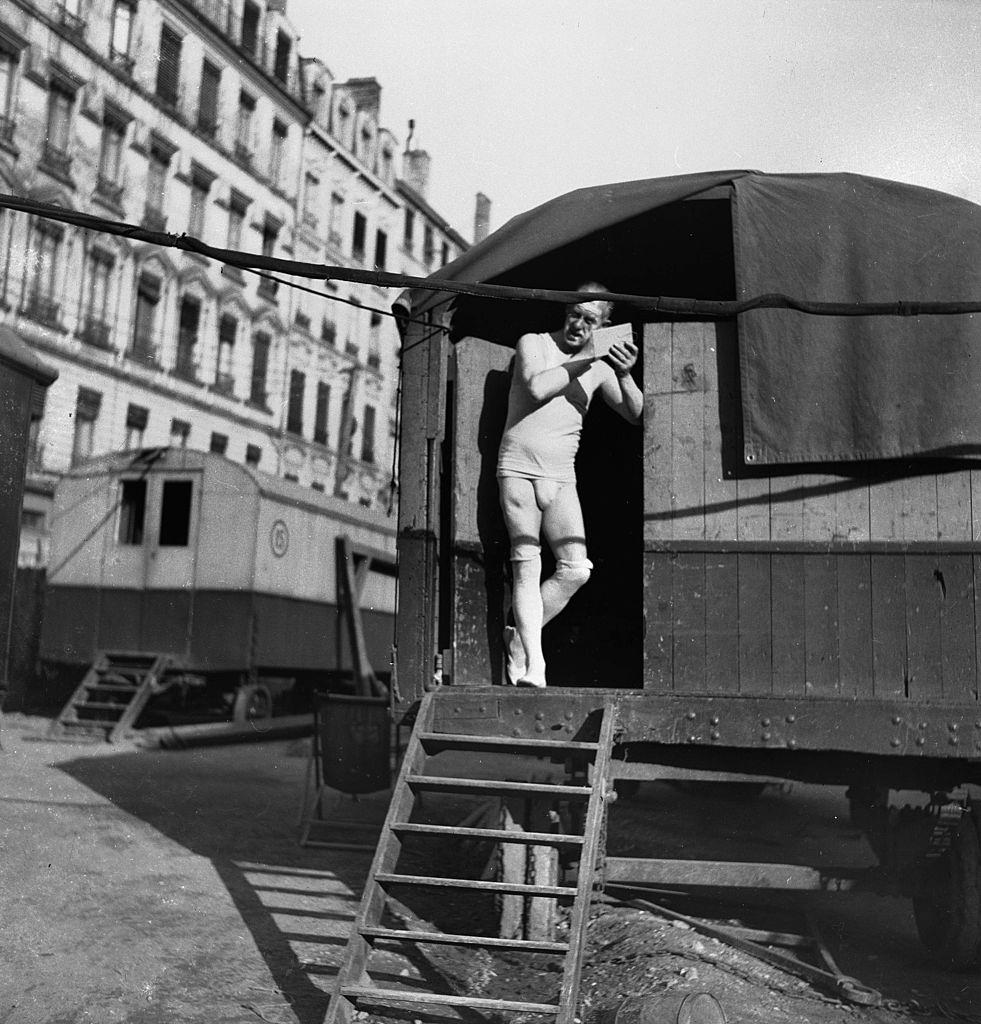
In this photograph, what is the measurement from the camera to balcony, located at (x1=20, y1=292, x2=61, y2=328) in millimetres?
24094

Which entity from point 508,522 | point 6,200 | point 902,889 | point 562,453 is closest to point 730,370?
point 562,453

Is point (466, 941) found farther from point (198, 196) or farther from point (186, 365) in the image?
point (198, 196)

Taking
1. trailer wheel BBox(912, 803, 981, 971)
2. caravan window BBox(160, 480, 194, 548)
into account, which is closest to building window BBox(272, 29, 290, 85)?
caravan window BBox(160, 480, 194, 548)

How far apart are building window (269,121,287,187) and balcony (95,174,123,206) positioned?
792cm

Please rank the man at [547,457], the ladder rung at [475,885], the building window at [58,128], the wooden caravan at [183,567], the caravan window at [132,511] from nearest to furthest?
the ladder rung at [475,885] → the man at [547,457] → the wooden caravan at [183,567] → the caravan window at [132,511] → the building window at [58,128]

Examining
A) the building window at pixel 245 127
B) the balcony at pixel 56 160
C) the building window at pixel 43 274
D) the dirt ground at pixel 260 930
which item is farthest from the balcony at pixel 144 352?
the dirt ground at pixel 260 930

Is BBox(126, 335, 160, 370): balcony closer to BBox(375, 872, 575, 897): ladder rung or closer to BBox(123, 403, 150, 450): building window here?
BBox(123, 403, 150, 450): building window

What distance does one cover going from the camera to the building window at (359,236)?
3912cm

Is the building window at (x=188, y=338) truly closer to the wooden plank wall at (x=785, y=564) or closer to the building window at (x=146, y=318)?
the building window at (x=146, y=318)

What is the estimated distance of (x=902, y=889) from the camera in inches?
215

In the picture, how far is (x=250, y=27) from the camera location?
32.7m

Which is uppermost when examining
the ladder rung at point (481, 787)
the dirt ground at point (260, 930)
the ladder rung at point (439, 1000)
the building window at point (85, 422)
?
the building window at point (85, 422)

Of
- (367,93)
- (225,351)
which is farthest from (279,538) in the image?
(367,93)

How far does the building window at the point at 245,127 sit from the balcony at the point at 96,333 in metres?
8.89
